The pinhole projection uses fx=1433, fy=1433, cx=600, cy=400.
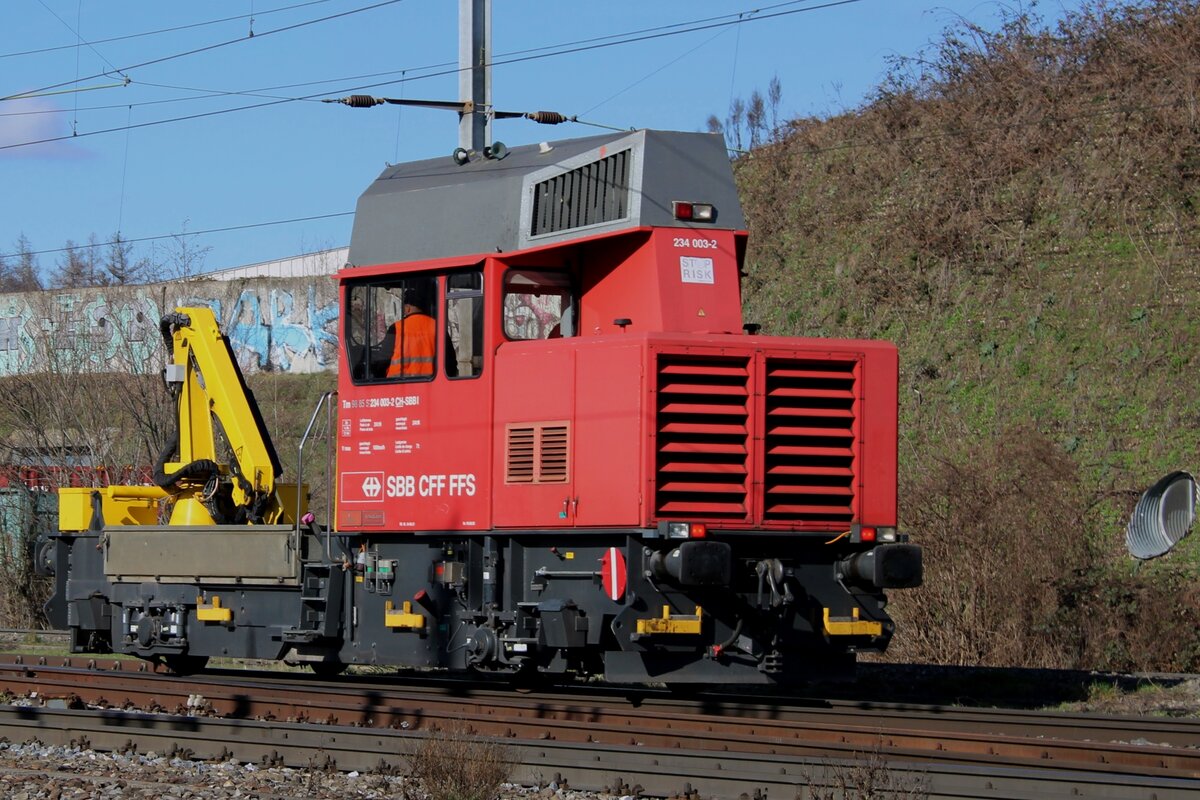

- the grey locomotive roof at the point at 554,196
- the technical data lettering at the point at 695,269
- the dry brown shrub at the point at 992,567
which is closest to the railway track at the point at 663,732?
the technical data lettering at the point at 695,269

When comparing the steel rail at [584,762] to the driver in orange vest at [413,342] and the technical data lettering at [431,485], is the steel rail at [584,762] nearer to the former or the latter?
the technical data lettering at [431,485]

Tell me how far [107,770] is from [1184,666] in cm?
1174

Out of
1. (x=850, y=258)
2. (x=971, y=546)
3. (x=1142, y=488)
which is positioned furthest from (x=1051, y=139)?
(x=971, y=546)

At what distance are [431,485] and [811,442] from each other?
3.27 meters

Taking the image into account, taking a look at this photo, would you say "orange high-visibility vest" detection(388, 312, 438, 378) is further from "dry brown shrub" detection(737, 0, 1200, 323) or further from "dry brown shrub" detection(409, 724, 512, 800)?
"dry brown shrub" detection(737, 0, 1200, 323)

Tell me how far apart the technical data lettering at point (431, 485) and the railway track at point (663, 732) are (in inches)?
67.4

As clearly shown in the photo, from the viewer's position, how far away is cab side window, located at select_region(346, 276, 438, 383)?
12422 millimetres

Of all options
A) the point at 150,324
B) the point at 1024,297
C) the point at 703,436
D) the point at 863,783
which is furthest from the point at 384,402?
the point at 150,324

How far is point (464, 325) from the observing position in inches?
480

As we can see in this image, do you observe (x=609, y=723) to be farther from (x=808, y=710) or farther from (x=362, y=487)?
(x=362, y=487)

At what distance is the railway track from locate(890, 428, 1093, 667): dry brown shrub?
4.77m

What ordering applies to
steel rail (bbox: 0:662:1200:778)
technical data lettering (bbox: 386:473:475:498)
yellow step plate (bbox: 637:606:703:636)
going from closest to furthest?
steel rail (bbox: 0:662:1200:778), yellow step plate (bbox: 637:606:703:636), technical data lettering (bbox: 386:473:475:498)

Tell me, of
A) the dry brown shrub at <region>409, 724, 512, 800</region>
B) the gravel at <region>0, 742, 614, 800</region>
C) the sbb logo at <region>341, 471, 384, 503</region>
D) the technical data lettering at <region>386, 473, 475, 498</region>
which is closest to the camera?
the dry brown shrub at <region>409, 724, 512, 800</region>

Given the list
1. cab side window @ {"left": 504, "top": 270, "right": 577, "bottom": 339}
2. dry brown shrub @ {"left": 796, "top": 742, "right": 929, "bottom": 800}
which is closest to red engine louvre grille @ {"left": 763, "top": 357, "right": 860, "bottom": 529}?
cab side window @ {"left": 504, "top": 270, "right": 577, "bottom": 339}
